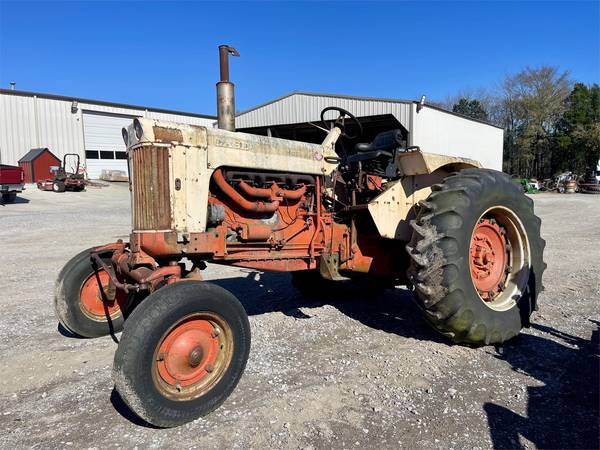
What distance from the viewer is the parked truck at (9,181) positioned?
1959 centimetres

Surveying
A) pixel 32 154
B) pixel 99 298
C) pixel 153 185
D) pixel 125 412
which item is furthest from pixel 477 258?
pixel 32 154

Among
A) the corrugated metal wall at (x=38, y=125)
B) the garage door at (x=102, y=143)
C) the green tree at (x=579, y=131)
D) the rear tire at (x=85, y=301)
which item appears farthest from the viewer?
the green tree at (x=579, y=131)

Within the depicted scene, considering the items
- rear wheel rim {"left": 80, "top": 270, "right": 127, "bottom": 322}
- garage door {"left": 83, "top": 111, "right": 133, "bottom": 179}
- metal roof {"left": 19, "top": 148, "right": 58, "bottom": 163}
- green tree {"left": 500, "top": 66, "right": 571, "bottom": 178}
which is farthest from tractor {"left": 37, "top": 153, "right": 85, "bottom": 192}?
green tree {"left": 500, "top": 66, "right": 571, "bottom": 178}

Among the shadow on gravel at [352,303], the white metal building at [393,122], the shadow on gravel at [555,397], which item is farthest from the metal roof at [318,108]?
the shadow on gravel at [555,397]

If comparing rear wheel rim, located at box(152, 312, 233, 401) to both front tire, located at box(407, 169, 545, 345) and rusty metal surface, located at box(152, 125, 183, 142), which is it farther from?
front tire, located at box(407, 169, 545, 345)

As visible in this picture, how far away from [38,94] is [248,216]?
3153cm

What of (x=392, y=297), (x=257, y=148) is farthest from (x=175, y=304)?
(x=392, y=297)

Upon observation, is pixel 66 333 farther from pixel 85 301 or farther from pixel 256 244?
pixel 256 244

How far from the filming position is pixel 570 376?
3373 mm

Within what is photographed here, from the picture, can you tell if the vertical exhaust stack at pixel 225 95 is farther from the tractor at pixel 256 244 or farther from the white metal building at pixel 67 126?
the white metal building at pixel 67 126

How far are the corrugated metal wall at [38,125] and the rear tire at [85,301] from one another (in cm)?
2433

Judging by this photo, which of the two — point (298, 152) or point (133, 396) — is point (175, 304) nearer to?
point (133, 396)

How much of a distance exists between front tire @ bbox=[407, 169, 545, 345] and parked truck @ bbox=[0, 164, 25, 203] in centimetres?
2100

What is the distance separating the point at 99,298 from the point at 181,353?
1.78 m
